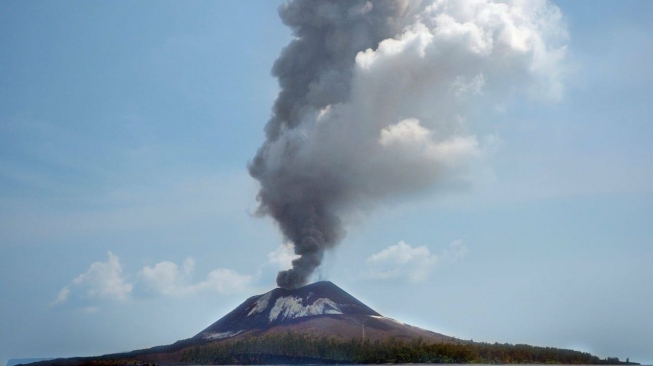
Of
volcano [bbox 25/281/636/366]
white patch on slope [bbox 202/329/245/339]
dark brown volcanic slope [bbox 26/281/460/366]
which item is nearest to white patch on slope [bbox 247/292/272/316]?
dark brown volcanic slope [bbox 26/281/460/366]

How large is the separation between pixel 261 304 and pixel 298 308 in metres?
11.3

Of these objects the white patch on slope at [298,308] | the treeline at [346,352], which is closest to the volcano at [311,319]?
the white patch on slope at [298,308]

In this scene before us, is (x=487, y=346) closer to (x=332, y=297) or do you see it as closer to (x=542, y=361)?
(x=542, y=361)

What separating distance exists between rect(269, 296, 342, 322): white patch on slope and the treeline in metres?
12.5

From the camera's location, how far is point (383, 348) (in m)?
136

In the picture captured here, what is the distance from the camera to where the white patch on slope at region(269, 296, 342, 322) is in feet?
509

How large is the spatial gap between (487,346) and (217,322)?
58717 millimetres

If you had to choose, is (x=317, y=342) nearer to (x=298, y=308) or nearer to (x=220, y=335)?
(x=298, y=308)

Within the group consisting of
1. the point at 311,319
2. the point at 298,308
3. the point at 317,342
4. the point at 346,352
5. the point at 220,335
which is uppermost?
the point at 298,308

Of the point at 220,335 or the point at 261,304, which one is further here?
the point at 261,304

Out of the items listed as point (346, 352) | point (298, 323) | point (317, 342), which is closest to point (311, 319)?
point (298, 323)

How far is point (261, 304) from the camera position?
164375mm

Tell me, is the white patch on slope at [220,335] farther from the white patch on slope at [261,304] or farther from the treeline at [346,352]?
the treeline at [346,352]

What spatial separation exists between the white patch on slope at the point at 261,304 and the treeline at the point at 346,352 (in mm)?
17703
